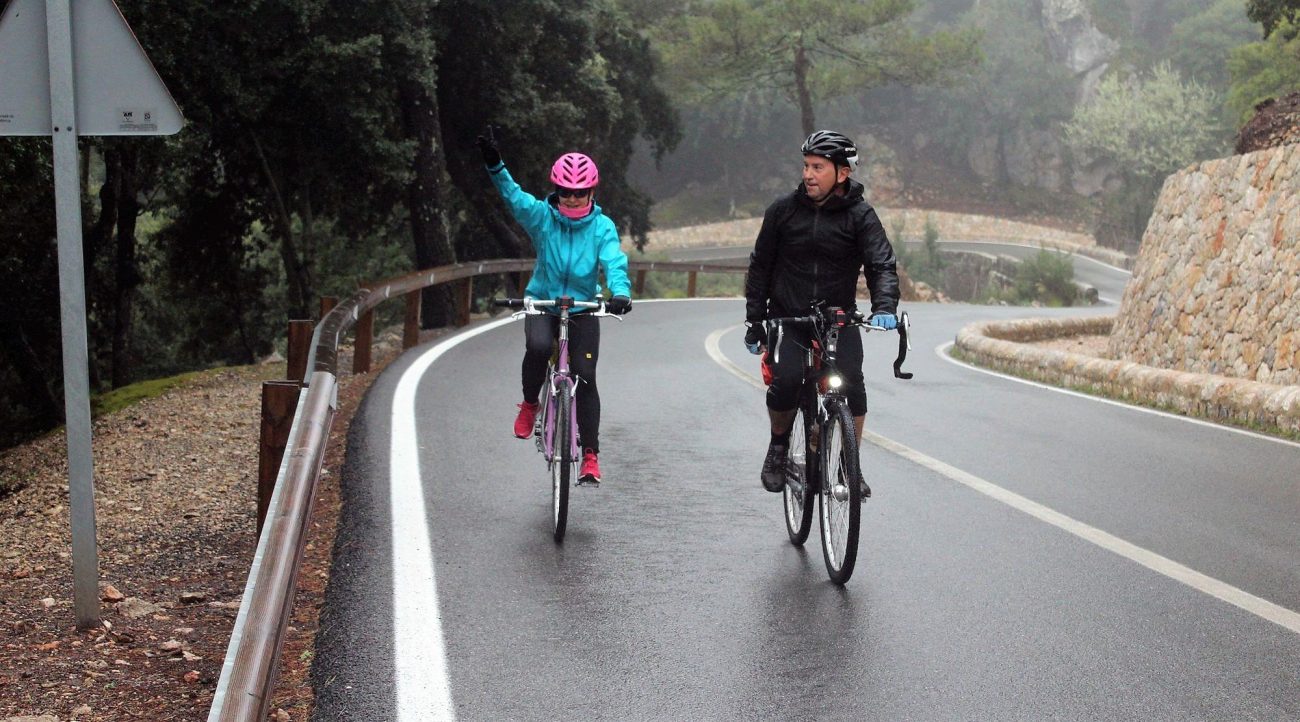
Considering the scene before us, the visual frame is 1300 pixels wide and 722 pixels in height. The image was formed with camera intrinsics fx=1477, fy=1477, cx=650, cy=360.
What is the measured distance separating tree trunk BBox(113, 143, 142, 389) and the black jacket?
22.2 metres

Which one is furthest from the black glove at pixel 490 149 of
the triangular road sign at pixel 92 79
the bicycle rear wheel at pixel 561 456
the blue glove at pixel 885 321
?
the blue glove at pixel 885 321

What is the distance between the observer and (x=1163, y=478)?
9477 mm

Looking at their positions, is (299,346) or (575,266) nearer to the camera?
(575,266)

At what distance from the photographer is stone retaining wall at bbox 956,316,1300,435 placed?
1240 cm

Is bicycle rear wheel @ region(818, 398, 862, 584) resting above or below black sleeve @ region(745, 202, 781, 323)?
below

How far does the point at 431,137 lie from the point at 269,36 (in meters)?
4.25

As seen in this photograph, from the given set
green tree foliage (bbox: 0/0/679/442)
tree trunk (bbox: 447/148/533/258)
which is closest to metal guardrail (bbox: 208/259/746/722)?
green tree foliage (bbox: 0/0/679/442)

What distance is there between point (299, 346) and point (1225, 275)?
11593 millimetres

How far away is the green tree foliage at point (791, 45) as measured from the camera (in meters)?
53.1

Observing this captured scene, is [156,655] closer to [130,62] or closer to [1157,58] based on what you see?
[130,62]

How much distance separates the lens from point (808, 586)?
6418mm

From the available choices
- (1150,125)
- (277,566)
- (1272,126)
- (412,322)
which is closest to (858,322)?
(277,566)

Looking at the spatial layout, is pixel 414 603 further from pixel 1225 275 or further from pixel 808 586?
pixel 1225 275

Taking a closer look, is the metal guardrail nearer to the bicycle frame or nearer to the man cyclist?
the bicycle frame
